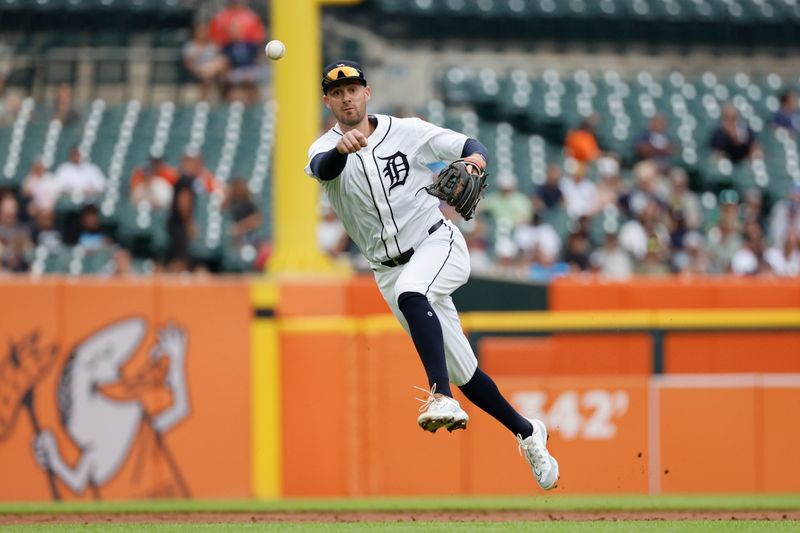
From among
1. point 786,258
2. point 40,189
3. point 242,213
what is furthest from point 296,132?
point 786,258

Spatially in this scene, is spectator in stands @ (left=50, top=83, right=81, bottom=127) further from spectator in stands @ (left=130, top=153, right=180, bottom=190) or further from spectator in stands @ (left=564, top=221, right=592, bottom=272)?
spectator in stands @ (left=564, top=221, right=592, bottom=272)

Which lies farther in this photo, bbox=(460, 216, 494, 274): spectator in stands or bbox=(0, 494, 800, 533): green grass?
bbox=(460, 216, 494, 274): spectator in stands

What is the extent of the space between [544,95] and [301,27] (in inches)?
263

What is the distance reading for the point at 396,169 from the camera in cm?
632

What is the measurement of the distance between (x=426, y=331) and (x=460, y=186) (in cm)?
66

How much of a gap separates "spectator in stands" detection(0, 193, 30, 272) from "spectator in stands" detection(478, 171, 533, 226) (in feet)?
12.9

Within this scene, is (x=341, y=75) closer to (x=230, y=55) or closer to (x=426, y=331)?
(x=426, y=331)

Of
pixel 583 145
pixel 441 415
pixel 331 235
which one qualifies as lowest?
pixel 441 415

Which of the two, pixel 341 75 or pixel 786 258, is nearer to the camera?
pixel 341 75

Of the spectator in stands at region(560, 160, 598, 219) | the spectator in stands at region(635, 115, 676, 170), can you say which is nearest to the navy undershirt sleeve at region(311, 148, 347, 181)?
the spectator in stands at region(560, 160, 598, 219)

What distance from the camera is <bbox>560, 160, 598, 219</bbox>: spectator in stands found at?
1291 centimetres

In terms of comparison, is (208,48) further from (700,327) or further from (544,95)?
(700,327)

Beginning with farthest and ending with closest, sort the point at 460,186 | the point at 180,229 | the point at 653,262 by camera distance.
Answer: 1. the point at 653,262
2. the point at 180,229
3. the point at 460,186

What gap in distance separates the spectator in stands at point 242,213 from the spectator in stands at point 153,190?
649mm
